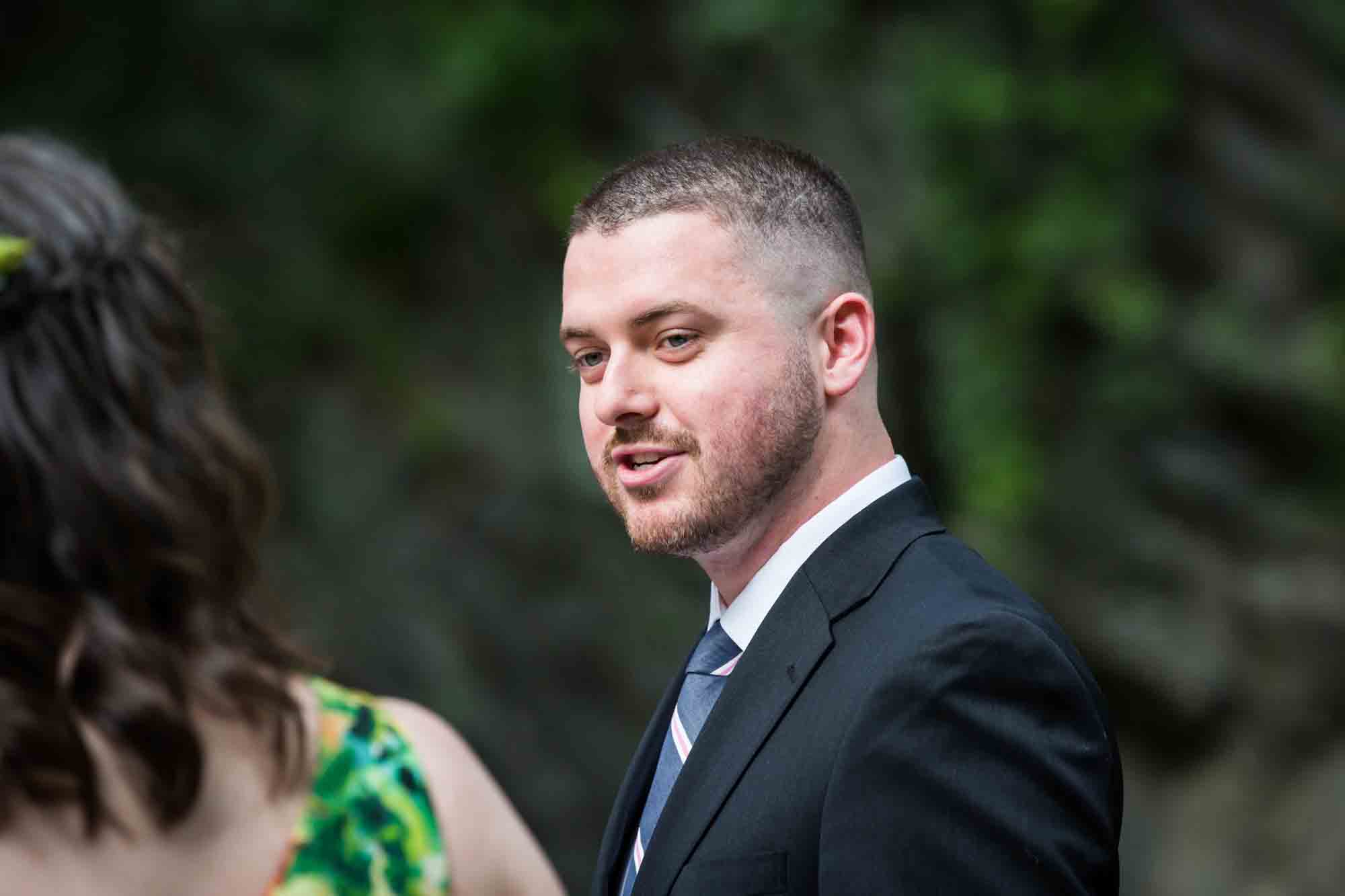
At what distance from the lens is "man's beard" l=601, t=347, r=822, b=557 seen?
191cm

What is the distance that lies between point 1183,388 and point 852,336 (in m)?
5.34

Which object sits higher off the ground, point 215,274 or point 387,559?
point 215,274

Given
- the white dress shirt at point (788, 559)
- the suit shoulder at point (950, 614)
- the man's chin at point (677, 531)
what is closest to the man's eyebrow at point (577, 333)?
the man's chin at point (677, 531)

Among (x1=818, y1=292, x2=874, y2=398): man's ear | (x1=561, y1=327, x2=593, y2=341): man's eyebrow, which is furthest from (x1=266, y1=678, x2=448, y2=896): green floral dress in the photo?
(x1=818, y1=292, x2=874, y2=398): man's ear

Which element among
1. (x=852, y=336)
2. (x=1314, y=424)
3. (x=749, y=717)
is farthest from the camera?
(x=1314, y=424)

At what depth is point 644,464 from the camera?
76.4 inches

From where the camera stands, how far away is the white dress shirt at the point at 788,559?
1969 millimetres

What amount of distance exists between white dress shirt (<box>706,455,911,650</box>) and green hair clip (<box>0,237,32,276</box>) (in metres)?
0.97

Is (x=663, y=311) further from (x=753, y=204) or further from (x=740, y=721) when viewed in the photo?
(x=740, y=721)

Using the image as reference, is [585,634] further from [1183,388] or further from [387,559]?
[1183,388]

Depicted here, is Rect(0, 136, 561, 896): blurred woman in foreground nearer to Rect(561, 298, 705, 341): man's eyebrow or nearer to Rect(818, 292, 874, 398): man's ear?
Rect(561, 298, 705, 341): man's eyebrow

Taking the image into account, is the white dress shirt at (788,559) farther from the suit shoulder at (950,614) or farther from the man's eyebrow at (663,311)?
the man's eyebrow at (663,311)

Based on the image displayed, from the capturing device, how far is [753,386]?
75.0 inches

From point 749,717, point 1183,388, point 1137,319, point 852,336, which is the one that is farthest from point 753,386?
point 1183,388
